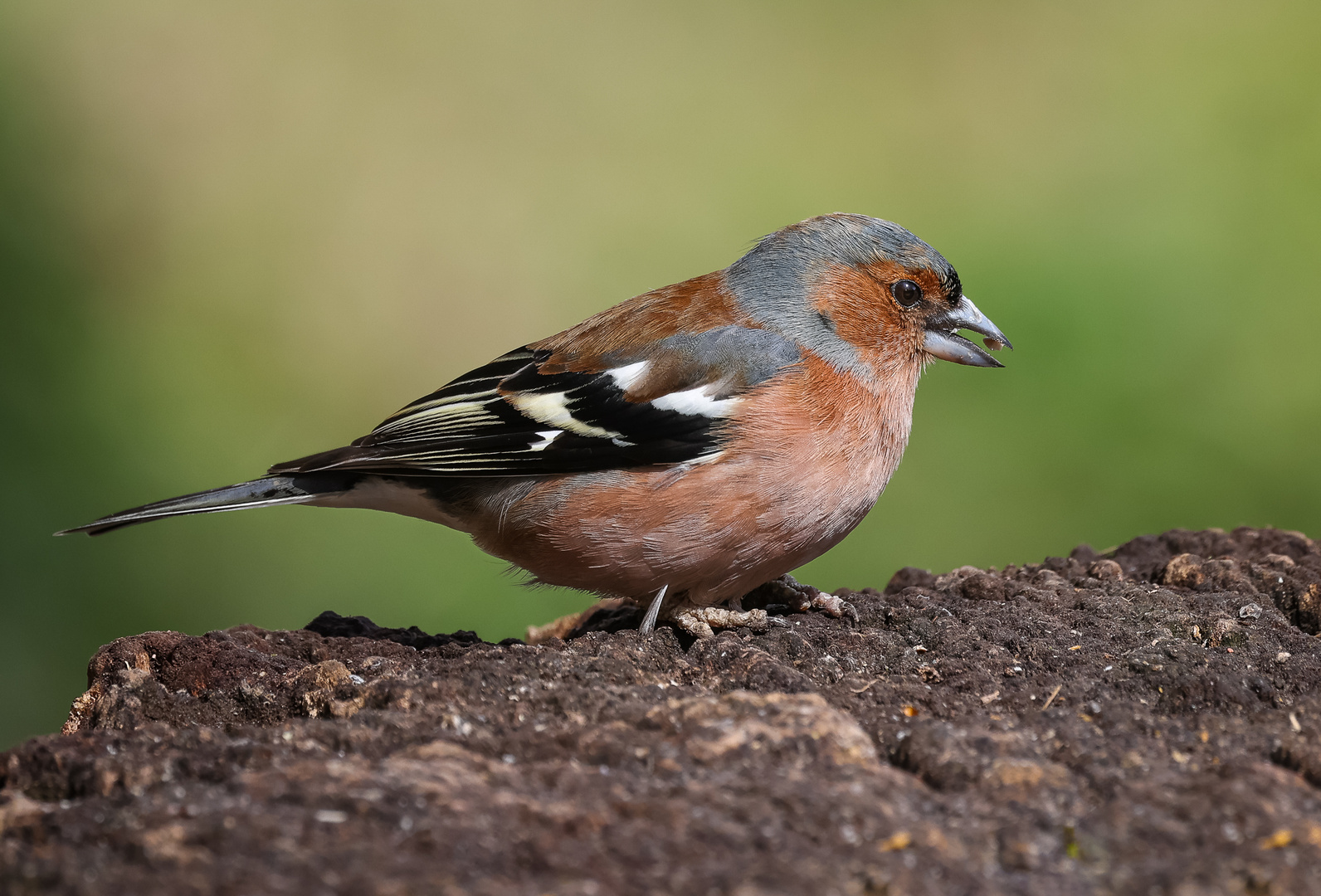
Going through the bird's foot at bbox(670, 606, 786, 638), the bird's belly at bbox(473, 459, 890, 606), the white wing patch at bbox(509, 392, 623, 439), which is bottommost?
the bird's foot at bbox(670, 606, 786, 638)

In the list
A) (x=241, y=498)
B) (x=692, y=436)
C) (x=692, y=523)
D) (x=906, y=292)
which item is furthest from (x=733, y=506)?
(x=241, y=498)

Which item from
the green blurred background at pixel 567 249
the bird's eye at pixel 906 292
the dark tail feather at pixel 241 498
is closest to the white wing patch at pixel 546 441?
the dark tail feather at pixel 241 498

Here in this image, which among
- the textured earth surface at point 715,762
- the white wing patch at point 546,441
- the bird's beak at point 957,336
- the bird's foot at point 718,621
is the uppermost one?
the bird's beak at point 957,336

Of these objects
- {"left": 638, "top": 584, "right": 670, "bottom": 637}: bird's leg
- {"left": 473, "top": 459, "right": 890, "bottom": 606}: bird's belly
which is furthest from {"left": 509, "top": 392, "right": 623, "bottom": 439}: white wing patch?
{"left": 638, "top": 584, "right": 670, "bottom": 637}: bird's leg

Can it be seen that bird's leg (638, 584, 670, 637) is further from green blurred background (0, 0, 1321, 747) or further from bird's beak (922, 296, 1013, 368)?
green blurred background (0, 0, 1321, 747)

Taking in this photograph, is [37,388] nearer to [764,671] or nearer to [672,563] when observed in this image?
[672,563]

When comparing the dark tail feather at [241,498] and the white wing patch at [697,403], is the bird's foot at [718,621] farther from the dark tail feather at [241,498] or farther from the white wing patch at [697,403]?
the dark tail feather at [241,498]
